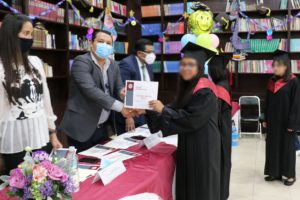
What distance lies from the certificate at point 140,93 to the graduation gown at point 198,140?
0.52 feet

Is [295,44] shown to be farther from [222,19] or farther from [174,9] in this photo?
[174,9]

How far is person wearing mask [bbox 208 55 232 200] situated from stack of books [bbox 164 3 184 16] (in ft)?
12.9

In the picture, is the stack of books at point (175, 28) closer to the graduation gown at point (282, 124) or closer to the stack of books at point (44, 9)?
the stack of books at point (44, 9)

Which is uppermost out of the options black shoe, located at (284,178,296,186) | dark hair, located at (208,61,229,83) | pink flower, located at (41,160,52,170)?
dark hair, located at (208,61,229,83)

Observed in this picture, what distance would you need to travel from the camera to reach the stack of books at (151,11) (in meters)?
6.99

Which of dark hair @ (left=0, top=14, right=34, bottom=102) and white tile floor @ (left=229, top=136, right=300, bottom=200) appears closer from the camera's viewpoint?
dark hair @ (left=0, top=14, right=34, bottom=102)

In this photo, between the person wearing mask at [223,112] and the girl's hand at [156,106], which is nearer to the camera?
the girl's hand at [156,106]

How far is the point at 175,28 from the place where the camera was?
686cm

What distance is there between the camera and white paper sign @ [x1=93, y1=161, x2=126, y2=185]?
1.74 meters

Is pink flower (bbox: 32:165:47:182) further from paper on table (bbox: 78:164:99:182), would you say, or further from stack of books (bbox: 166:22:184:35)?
stack of books (bbox: 166:22:184:35)

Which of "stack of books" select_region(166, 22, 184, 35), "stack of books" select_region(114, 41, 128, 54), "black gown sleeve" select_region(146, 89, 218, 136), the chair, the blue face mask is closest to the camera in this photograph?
"black gown sleeve" select_region(146, 89, 218, 136)

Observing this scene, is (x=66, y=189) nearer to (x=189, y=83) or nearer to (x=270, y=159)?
(x=189, y=83)

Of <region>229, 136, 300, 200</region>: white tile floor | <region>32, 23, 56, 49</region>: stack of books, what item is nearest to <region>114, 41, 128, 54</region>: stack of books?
<region>32, 23, 56, 49</region>: stack of books

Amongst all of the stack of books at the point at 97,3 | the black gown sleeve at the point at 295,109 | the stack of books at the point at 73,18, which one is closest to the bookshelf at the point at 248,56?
the stack of books at the point at 97,3
